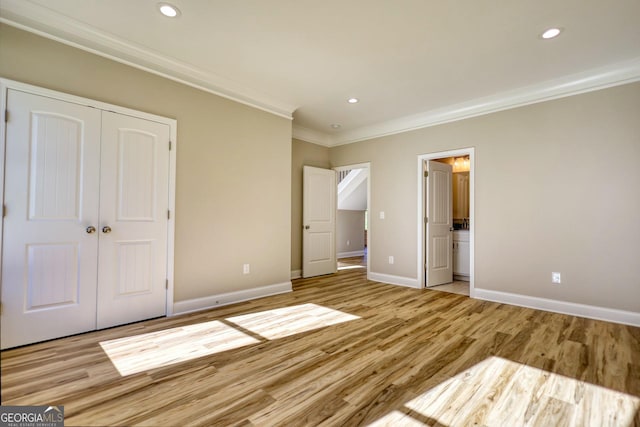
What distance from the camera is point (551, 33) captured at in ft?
8.94

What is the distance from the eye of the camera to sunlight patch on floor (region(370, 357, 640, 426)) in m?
1.66

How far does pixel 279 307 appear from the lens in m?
3.66

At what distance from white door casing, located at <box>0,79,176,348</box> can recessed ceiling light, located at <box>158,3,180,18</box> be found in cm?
102

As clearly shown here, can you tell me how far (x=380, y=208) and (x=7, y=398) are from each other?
15.5ft

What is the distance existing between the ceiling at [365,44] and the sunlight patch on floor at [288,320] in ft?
8.81

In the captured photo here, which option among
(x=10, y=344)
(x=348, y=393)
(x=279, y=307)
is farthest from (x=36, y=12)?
(x=348, y=393)

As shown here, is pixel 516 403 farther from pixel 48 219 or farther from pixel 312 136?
pixel 312 136

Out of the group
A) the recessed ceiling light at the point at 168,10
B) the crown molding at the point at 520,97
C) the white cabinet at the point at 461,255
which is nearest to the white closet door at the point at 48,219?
the recessed ceiling light at the point at 168,10

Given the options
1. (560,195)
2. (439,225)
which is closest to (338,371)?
(560,195)

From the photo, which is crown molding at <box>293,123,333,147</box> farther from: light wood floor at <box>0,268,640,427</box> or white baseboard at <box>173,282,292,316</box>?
light wood floor at <box>0,268,640,427</box>

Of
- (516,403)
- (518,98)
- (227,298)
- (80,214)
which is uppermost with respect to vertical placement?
(518,98)

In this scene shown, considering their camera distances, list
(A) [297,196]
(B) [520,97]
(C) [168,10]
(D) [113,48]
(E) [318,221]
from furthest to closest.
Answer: (E) [318,221] → (A) [297,196] → (B) [520,97] → (D) [113,48] → (C) [168,10]

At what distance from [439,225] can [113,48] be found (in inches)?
189

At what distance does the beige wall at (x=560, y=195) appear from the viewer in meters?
3.25
